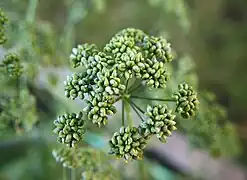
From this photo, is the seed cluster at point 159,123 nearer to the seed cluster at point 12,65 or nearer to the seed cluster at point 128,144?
the seed cluster at point 128,144

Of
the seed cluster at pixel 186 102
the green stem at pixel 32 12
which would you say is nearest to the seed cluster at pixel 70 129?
the seed cluster at pixel 186 102

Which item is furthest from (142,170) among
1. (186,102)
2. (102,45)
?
(102,45)

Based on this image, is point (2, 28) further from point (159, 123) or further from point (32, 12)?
point (159, 123)

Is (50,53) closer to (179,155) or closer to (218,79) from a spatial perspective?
(179,155)

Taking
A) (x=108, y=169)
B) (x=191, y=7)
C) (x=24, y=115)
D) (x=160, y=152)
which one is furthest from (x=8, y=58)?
(x=191, y=7)

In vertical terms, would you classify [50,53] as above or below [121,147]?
above

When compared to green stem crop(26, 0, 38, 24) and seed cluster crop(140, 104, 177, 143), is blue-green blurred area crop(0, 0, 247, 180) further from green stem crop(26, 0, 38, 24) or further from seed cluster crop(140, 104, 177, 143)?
seed cluster crop(140, 104, 177, 143)

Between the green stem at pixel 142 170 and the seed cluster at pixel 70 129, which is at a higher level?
the seed cluster at pixel 70 129

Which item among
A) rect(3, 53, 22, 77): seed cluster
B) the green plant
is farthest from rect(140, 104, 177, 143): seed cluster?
rect(3, 53, 22, 77): seed cluster
